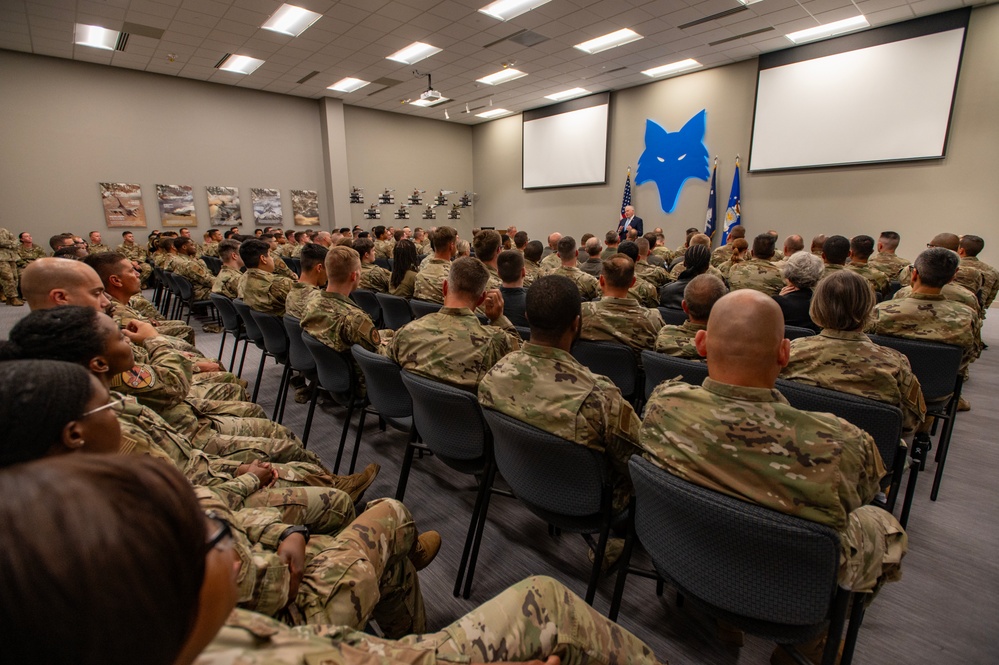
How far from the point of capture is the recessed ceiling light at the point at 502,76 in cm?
948

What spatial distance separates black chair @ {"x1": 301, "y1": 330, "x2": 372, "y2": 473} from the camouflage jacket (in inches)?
75.2

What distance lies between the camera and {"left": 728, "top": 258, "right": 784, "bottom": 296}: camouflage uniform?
13.4ft

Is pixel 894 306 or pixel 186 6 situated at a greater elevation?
pixel 186 6

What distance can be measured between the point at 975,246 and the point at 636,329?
465 cm

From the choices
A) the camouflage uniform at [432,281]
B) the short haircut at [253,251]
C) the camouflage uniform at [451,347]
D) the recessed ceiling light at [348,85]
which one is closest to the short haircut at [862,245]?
the camouflage uniform at [432,281]

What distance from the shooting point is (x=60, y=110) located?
27.8 feet

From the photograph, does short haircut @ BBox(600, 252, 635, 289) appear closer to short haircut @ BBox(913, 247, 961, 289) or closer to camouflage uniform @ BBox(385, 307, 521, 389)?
camouflage uniform @ BBox(385, 307, 521, 389)

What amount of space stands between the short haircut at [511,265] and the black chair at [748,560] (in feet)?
8.29

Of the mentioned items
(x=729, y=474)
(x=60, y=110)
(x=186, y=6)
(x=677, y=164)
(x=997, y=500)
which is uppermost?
(x=186, y=6)

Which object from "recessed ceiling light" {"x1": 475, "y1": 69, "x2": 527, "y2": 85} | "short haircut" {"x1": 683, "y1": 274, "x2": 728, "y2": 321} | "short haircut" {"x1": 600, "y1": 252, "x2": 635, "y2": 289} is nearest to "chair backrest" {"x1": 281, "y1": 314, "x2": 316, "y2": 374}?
"short haircut" {"x1": 600, "y1": 252, "x2": 635, "y2": 289}

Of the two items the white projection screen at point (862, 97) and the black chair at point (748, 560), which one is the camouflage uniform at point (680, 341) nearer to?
the black chair at point (748, 560)

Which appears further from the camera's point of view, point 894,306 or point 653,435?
point 894,306

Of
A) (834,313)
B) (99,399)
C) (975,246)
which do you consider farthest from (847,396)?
(975,246)

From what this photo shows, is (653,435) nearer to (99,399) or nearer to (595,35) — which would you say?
(99,399)
